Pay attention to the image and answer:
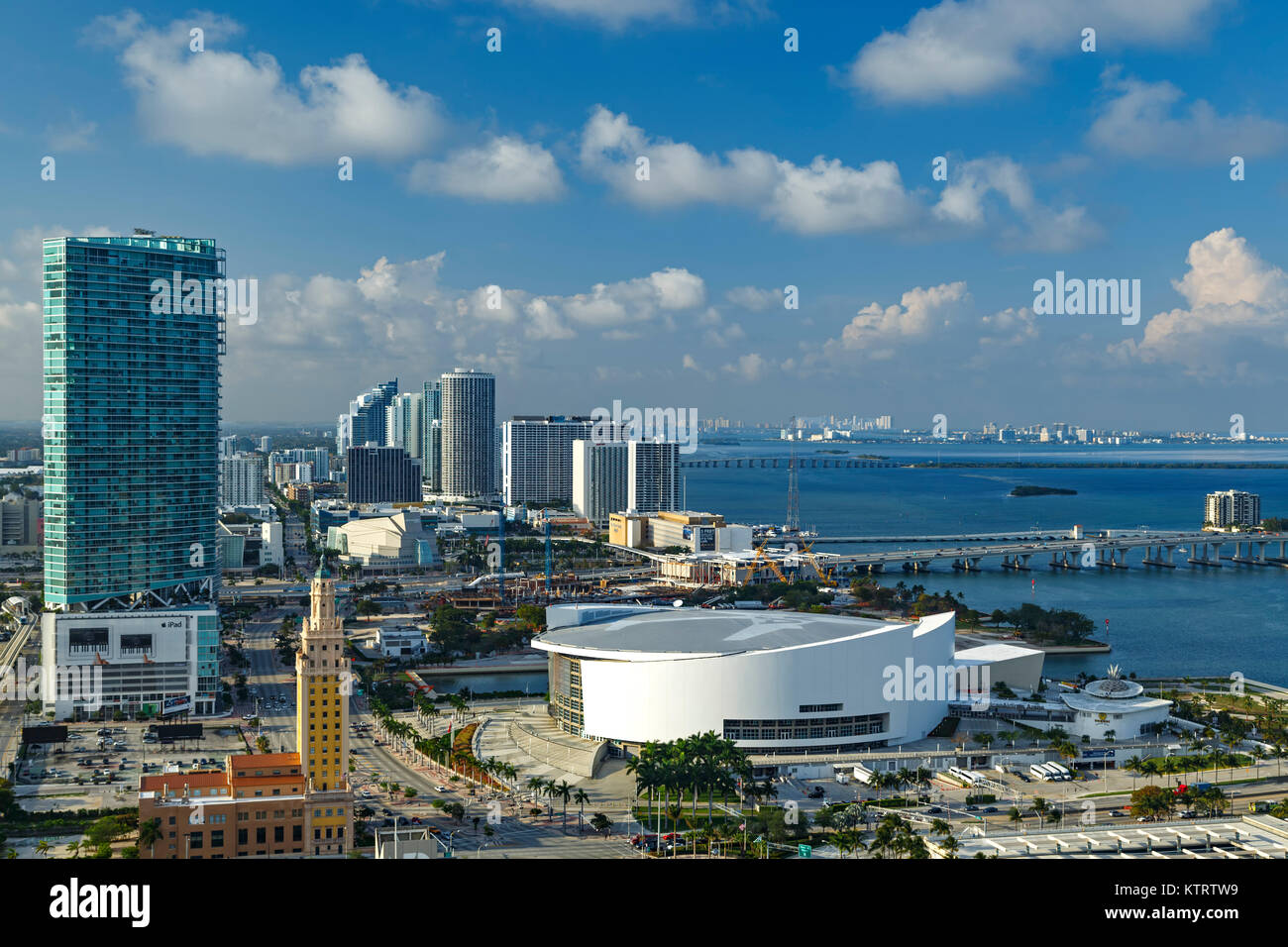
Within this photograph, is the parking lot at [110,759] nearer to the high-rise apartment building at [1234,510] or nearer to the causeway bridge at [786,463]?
the high-rise apartment building at [1234,510]

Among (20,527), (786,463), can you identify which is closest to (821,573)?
(20,527)

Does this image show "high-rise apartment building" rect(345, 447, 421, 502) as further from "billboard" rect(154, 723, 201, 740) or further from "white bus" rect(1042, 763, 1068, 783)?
"white bus" rect(1042, 763, 1068, 783)

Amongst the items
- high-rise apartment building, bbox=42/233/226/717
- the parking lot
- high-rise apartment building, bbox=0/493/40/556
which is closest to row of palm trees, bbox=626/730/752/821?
the parking lot

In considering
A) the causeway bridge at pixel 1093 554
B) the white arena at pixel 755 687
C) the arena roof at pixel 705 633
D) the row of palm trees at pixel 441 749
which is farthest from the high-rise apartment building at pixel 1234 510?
the row of palm trees at pixel 441 749

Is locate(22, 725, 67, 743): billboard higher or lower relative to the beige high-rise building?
lower

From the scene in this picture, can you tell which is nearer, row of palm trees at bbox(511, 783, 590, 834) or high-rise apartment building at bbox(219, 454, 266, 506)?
row of palm trees at bbox(511, 783, 590, 834)

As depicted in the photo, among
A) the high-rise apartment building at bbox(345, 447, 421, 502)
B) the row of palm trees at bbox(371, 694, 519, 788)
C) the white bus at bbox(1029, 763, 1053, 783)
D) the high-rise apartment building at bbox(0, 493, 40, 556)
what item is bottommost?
the white bus at bbox(1029, 763, 1053, 783)

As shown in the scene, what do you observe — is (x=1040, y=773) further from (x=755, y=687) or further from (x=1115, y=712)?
(x=755, y=687)
